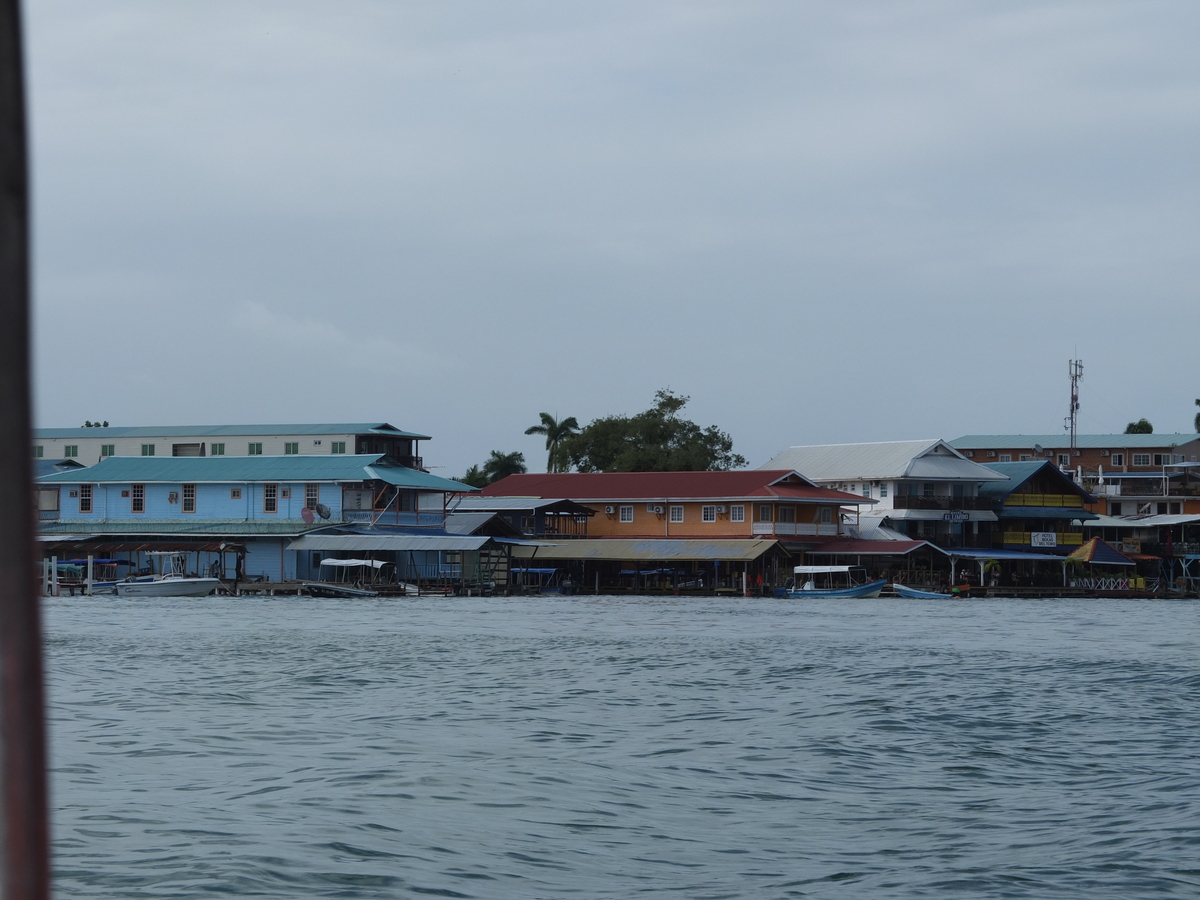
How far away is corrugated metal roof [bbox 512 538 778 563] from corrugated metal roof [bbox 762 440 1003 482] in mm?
12341

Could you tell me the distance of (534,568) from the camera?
73000mm

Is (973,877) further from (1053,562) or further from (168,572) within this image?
(1053,562)

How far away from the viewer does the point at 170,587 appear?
59.6 metres

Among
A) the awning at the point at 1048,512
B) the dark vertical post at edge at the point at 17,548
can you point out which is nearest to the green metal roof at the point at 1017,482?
the awning at the point at 1048,512

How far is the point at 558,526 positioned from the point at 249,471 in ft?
57.4

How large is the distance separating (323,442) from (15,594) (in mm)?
81158

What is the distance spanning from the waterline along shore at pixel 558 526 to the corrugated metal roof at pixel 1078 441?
17492 millimetres

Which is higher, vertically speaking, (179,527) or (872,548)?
(179,527)

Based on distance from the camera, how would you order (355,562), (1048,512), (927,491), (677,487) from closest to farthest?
(355,562) < (677,487) < (927,491) < (1048,512)

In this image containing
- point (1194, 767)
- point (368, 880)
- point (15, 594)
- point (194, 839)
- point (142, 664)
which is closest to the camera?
point (15, 594)

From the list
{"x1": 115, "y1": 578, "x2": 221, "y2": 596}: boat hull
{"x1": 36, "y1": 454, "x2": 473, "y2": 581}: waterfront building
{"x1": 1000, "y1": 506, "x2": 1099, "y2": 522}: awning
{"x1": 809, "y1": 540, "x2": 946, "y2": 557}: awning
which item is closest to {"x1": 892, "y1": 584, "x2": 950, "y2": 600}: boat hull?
{"x1": 809, "y1": 540, "x2": 946, "y2": 557}: awning

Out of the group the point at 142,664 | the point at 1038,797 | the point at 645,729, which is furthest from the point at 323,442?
the point at 1038,797

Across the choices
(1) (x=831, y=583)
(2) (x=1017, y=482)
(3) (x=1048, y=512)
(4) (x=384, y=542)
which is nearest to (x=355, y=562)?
(4) (x=384, y=542)

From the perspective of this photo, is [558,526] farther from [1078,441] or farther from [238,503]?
[1078,441]
